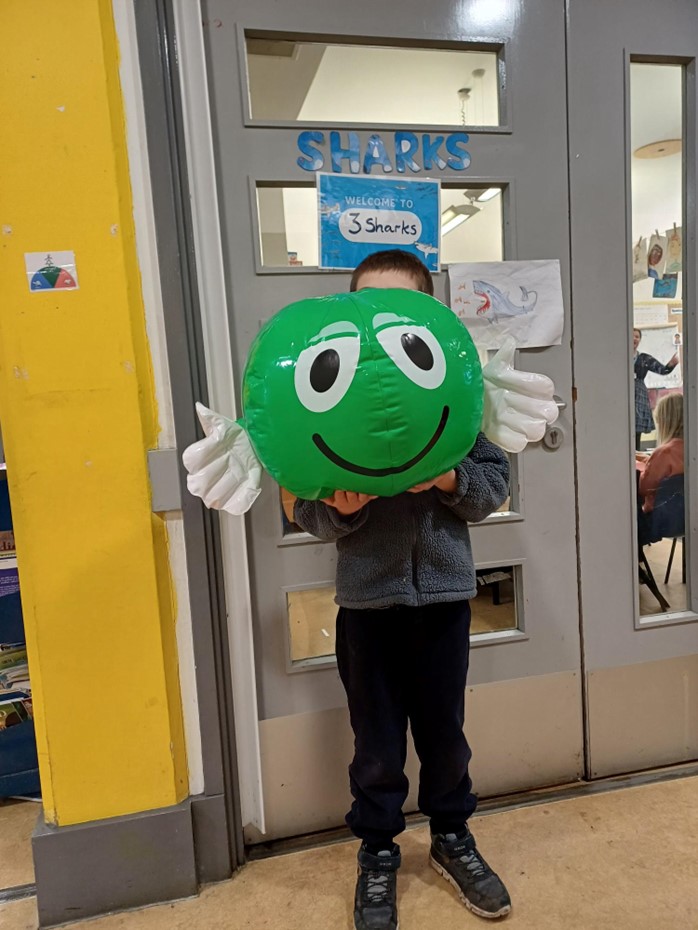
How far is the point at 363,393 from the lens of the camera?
2.78 feet

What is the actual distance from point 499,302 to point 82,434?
96 centimetres

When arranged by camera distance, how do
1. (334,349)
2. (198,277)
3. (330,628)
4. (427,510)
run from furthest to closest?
(330,628) < (198,277) < (427,510) < (334,349)

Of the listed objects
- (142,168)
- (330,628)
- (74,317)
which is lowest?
(330,628)

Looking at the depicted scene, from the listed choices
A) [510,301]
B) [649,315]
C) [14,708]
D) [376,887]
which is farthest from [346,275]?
[14,708]

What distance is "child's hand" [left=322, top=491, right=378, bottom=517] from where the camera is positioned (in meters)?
1.01

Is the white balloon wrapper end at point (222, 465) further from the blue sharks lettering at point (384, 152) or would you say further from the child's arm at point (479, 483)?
the blue sharks lettering at point (384, 152)

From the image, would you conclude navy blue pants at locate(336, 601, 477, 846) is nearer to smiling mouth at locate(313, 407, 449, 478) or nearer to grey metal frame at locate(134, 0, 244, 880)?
grey metal frame at locate(134, 0, 244, 880)

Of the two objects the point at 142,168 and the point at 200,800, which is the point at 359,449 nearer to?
the point at 142,168

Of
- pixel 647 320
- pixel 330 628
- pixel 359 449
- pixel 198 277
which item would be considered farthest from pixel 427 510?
pixel 647 320

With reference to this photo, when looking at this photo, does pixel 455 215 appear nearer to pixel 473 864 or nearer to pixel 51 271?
pixel 51 271

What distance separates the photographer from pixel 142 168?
4.05ft

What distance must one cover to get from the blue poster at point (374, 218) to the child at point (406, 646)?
23cm

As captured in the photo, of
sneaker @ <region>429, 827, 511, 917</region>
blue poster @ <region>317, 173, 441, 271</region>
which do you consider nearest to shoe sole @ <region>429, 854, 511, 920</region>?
sneaker @ <region>429, 827, 511, 917</region>

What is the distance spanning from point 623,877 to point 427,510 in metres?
0.90
